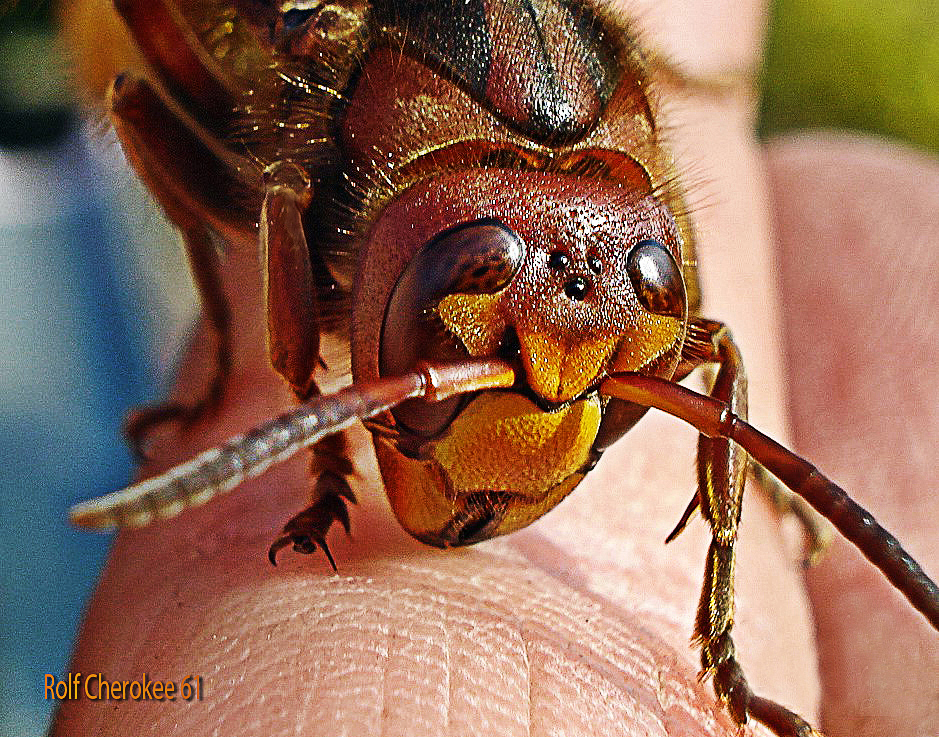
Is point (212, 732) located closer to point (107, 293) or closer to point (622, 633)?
point (622, 633)

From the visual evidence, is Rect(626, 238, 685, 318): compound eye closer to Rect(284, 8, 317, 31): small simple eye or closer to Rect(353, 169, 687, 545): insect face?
Rect(353, 169, 687, 545): insect face

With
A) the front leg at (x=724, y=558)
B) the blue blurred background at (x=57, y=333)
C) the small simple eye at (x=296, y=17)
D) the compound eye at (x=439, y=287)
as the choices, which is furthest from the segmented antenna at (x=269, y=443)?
the blue blurred background at (x=57, y=333)

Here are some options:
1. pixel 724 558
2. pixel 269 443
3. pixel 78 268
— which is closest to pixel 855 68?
pixel 78 268

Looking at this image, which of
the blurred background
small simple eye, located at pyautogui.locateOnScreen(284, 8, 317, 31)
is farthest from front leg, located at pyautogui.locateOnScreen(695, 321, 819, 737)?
the blurred background

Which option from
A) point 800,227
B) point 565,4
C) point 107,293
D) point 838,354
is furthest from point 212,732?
point 107,293

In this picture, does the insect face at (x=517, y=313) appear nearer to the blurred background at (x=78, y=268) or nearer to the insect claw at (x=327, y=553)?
the insect claw at (x=327, y=553)
